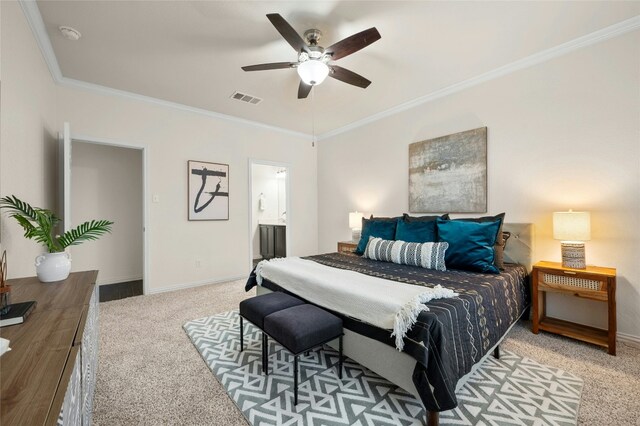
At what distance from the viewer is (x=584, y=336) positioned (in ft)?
7.69

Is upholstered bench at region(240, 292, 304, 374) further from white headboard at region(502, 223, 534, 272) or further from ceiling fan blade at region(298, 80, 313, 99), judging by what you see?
white headboard at region(502, 223, 534, 272)

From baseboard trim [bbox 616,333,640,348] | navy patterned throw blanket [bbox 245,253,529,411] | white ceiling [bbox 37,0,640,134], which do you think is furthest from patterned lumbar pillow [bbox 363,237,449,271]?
white ceiling [bbox 37,0,640,134]

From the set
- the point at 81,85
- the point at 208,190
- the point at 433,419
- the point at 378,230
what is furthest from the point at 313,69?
the point at 81,85

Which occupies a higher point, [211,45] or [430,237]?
[211,45]

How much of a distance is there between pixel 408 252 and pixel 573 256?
137 centimetres

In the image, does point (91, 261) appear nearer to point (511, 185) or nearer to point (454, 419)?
point (454, 419)

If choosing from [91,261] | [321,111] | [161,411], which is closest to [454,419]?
[161,411]

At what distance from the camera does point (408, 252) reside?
2826 millimetres

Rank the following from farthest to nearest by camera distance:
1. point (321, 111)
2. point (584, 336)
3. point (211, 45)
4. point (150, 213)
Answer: point (321, 111) → point (150, 213) → point (211, 45) → point (584, 336)

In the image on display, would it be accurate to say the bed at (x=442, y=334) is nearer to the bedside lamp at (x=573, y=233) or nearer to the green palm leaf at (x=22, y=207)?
the bedside lamp at (x=573, y=233)

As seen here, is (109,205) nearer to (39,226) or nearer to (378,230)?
(39,226)

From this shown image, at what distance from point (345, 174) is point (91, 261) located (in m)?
4.36

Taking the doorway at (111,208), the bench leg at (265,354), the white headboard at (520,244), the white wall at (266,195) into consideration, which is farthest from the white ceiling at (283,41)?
the white wall at (266,195)

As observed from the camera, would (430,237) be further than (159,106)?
No
